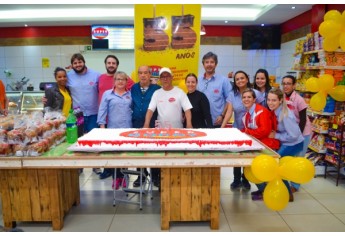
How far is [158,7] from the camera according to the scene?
14.7 ft

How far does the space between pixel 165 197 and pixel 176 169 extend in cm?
30

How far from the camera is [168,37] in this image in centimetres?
454


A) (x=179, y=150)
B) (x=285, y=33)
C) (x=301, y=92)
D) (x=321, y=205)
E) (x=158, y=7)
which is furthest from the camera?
(x=285, y=33)

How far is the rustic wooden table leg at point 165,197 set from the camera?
2.97 m

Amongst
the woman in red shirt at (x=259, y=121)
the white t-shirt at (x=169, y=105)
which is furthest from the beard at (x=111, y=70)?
the woman in red shirt at (x=259, y=121)

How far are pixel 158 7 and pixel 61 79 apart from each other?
174 centimetres

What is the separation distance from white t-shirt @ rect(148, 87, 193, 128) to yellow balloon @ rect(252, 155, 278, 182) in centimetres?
128

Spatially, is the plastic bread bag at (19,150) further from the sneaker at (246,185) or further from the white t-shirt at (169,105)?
the sneaker at (246,185)

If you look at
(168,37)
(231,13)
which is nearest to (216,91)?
(168,37)

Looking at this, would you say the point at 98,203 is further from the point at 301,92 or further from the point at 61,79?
the point at 301,92

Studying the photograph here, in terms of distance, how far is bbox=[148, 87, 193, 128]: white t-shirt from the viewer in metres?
3.67

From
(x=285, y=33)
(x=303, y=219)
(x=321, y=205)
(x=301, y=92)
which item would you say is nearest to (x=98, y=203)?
(x=303, y=219)

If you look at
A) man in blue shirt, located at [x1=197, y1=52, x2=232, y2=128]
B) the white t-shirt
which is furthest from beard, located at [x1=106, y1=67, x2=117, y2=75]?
man in blue shirt, located at [x1=197, y1=52, x2=232, y2=128]

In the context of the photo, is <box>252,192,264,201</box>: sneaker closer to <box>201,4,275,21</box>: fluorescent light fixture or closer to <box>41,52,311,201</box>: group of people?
<box>41,52,311,201</box>: group of people
